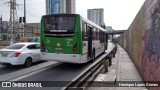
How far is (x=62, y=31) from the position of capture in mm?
11727

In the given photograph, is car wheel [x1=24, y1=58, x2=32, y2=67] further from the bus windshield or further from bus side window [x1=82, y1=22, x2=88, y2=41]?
bus side window [x1=82, y1=22, x2=88, y2=41]

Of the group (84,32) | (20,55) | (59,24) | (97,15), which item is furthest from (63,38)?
(97,15)

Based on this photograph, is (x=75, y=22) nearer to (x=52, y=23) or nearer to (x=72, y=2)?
(x=52, y=23)

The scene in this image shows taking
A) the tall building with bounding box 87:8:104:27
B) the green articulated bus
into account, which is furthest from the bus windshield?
the tall building with bounding box 87:8:104:27

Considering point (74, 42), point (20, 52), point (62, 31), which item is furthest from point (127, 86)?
point (20, 52)

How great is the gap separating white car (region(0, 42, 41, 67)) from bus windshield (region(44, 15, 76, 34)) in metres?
1.85

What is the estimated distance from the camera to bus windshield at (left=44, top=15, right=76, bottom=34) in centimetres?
1161

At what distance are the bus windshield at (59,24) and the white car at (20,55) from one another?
1854 millimetres

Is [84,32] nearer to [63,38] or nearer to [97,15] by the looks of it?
[63,38]

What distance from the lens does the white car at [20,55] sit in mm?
11648

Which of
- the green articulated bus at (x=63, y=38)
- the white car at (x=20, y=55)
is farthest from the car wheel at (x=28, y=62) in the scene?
the green articulated bus at (x=63, y=38)

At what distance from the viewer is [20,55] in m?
11.9

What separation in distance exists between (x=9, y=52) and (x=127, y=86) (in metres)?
7.04

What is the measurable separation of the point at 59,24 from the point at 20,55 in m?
2.89
